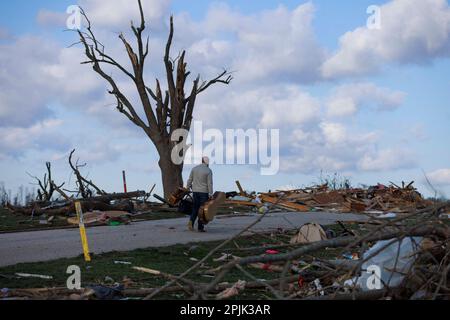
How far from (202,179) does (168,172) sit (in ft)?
49.8

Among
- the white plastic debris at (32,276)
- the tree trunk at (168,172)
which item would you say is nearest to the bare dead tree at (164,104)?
the tree trunk at (168,172)

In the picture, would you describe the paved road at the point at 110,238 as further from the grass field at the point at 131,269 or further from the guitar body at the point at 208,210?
the grass field at the point at 131,269

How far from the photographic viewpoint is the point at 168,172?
34.5m

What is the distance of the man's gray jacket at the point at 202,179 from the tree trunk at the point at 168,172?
14.6m

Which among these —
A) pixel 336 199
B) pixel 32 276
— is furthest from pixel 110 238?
pixel 336 199

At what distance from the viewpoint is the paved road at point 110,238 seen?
1509cm

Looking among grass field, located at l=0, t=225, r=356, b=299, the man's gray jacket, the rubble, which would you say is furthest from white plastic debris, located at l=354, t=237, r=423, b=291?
the rubble

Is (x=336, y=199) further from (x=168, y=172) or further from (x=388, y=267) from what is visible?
(x=388, y=267)

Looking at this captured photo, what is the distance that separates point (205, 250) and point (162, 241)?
6.25ft

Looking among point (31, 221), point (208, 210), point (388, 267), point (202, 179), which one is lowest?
point (388, 267)
